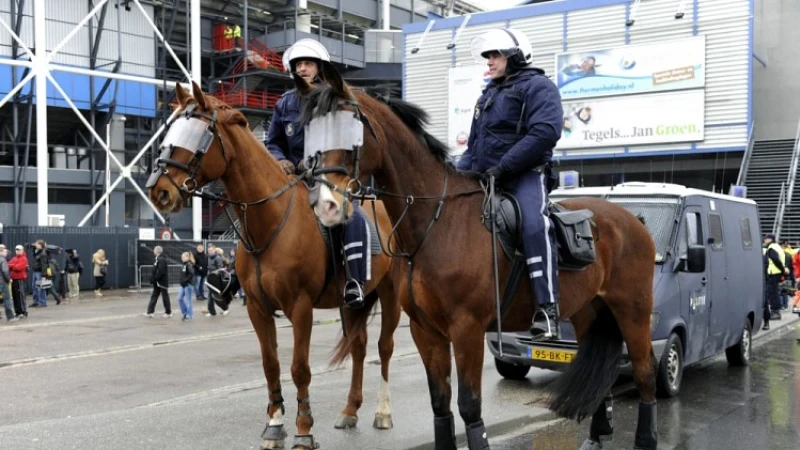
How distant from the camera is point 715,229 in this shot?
Answer: 10547 millimetres

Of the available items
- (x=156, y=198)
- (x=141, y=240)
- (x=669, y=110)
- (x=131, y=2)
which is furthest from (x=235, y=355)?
(x=131, y=2)

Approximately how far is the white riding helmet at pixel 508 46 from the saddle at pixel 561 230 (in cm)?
91

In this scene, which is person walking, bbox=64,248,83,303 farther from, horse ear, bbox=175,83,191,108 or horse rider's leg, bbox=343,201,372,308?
horse ear, bbox=175,83,191,108

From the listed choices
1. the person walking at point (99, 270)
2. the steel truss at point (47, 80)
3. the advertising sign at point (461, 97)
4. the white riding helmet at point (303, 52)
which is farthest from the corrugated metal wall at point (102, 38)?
the white riding helmet at point (303, 52)

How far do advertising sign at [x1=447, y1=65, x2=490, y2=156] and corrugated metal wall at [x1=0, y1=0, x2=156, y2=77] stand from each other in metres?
15.1

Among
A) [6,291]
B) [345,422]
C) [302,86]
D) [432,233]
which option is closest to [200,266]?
[6,291]

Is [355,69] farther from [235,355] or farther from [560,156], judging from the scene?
[235,355]

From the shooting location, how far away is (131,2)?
127 ft

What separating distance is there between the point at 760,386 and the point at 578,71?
1155 inches

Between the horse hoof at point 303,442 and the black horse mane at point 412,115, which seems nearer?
the black horse mane at point 412,115

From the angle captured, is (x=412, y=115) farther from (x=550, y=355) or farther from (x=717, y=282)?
(x=717, y=282)

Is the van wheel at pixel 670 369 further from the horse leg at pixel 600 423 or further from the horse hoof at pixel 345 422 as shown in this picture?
the horse hoof at pixel 345 422

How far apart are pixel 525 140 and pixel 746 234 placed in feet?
26.4

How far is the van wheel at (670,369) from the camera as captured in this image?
9000mm
